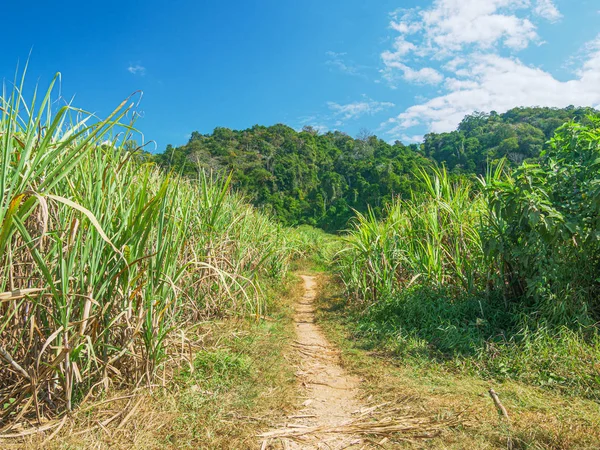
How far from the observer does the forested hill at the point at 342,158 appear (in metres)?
25.2

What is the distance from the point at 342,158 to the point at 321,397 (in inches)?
1496

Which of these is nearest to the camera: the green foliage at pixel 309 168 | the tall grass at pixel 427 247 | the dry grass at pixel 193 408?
the dry grass at pixel 193 408

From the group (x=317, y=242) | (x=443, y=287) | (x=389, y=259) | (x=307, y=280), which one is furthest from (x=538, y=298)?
(x=317, y=242)

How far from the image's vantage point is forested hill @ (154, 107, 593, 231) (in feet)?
82.8

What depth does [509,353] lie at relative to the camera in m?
2.96

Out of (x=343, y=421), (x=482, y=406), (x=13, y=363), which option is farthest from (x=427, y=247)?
(x=13, y=363)

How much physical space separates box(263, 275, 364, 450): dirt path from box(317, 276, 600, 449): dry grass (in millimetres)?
158

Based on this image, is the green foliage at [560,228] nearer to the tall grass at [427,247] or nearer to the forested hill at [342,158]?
the tall grass at [427,247]

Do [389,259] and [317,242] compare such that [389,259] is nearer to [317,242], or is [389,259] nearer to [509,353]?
[509,353]

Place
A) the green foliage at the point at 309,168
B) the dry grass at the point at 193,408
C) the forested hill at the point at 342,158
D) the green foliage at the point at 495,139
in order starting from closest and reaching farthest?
the dry grass at the point at 193,408
the green foliage at the point at 309,168
the forested hill at the point at 342,158
the green foliage at the point at 495,139

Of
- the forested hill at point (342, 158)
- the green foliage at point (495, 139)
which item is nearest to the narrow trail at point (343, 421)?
the forested hill at point (342, 158)

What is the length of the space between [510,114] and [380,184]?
25420mm

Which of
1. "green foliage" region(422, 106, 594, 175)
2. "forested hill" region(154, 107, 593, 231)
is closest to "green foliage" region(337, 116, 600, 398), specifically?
"forested hill" region(154, 107, 593, 231)

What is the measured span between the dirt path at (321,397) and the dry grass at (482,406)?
0.16 meters
